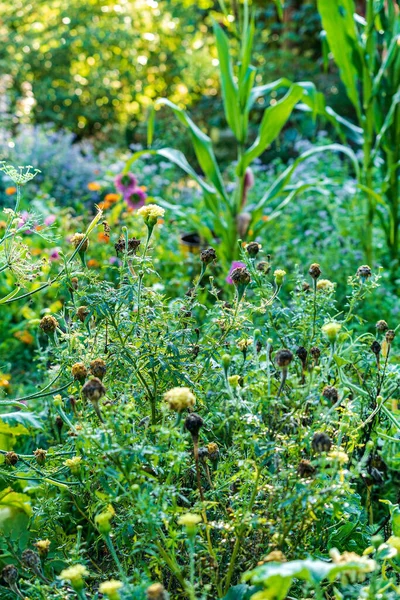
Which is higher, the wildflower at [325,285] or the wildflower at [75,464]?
the wildflower at [325,285]

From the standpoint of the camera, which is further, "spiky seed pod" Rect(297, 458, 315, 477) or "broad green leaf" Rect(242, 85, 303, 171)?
"broad green leaf" Rect(242, 85, 303, 171)

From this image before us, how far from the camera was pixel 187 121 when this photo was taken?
9.76ft

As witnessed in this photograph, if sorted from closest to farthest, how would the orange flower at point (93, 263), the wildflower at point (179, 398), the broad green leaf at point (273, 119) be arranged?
the wildflower at point (179, 398)
the broad green leaf at point (273, 119)
the orange flower at point (93, 263)

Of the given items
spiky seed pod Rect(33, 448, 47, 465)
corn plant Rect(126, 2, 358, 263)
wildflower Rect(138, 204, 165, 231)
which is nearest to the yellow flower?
wildflower Rect(138, 204, 165, 231)

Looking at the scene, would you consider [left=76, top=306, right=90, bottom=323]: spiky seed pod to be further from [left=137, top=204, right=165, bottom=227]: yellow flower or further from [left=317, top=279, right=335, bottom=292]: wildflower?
[left=317, top=279, right=335, bottom=292]: wildflower

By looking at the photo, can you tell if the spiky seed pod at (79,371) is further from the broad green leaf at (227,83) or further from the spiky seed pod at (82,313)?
the broad green leaf at (227,83)

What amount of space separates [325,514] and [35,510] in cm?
61

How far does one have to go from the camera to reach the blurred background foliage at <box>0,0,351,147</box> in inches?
299

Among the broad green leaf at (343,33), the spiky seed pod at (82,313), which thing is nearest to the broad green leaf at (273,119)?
the broad green leaf at (343,33)

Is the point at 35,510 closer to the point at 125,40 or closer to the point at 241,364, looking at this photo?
the point at 241,364

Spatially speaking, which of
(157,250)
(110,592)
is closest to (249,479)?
(110,592)

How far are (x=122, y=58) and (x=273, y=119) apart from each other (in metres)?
6.52

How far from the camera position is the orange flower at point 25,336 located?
9.69 feet

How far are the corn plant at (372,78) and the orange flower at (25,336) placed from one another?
1.59 meters
